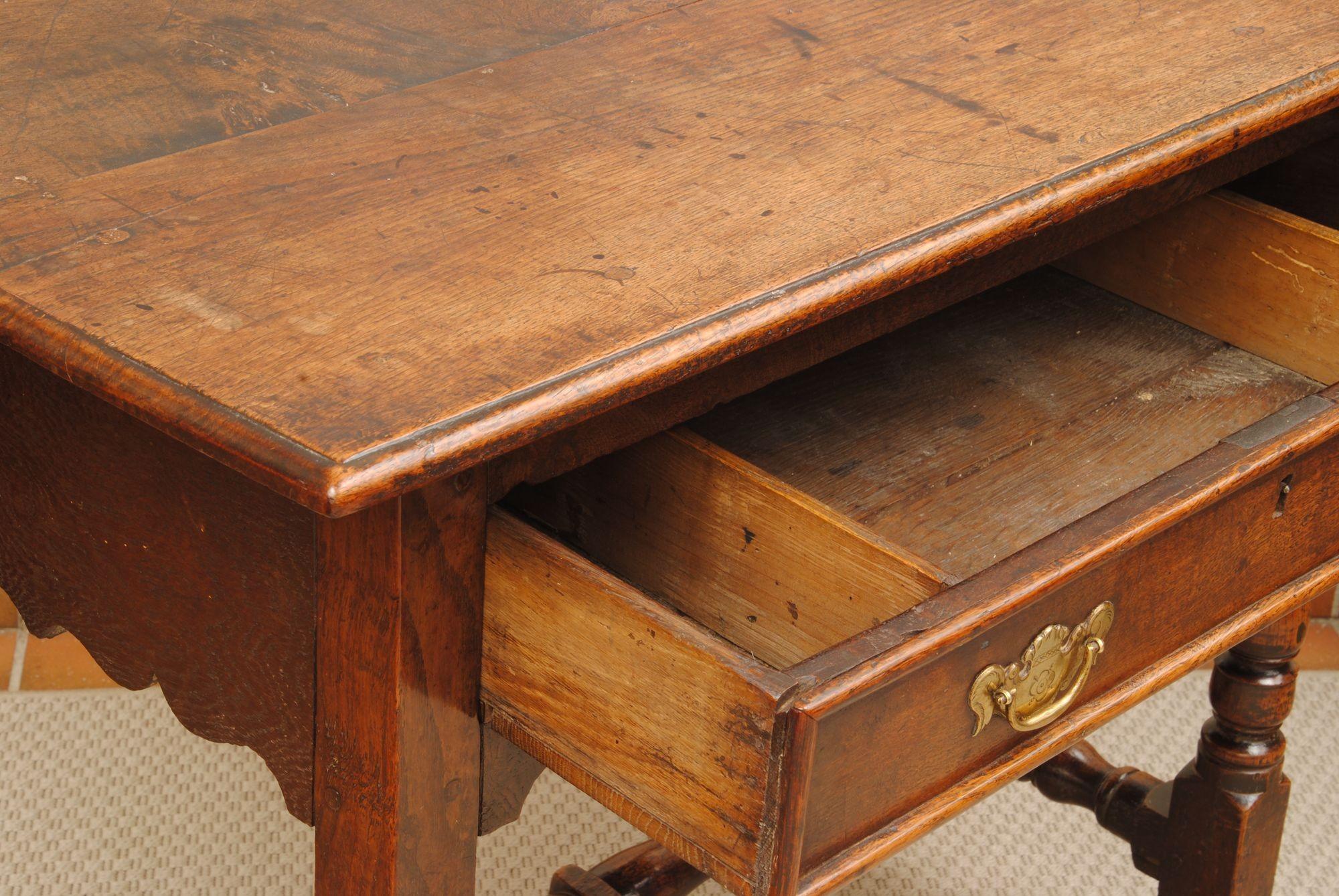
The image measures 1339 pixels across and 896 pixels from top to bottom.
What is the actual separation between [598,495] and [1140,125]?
327 mm

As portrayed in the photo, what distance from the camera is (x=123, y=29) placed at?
92 cm

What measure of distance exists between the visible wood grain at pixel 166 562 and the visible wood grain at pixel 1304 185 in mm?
762

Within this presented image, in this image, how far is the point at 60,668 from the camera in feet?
5.38

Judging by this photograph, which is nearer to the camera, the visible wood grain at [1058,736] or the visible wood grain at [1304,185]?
the visible wood grain at [1058,736]

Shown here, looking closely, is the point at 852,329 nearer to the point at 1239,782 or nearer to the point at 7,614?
the point at 1239,782

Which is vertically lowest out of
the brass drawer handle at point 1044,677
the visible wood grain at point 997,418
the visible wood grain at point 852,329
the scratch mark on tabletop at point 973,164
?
the visible wood grain at point 997,418

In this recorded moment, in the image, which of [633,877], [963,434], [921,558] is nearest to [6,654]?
[633,877]

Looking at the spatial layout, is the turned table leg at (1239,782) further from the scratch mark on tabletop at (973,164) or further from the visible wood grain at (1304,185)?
the scratch mark on tabletop at (973,164)

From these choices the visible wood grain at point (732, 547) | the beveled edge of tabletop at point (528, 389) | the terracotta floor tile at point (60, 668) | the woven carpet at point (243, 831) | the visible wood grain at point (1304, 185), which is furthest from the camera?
the terracotta floor tile at point (60, 668)

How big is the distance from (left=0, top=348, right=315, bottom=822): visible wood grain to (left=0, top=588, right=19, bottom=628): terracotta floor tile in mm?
891

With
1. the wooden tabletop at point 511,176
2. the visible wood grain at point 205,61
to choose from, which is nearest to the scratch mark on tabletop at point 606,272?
the wooden tabletop at point 511,176

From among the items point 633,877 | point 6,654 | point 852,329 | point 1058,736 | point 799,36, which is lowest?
point 6,654

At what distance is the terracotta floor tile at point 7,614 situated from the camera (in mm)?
1695

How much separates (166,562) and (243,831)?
0.74 metres
